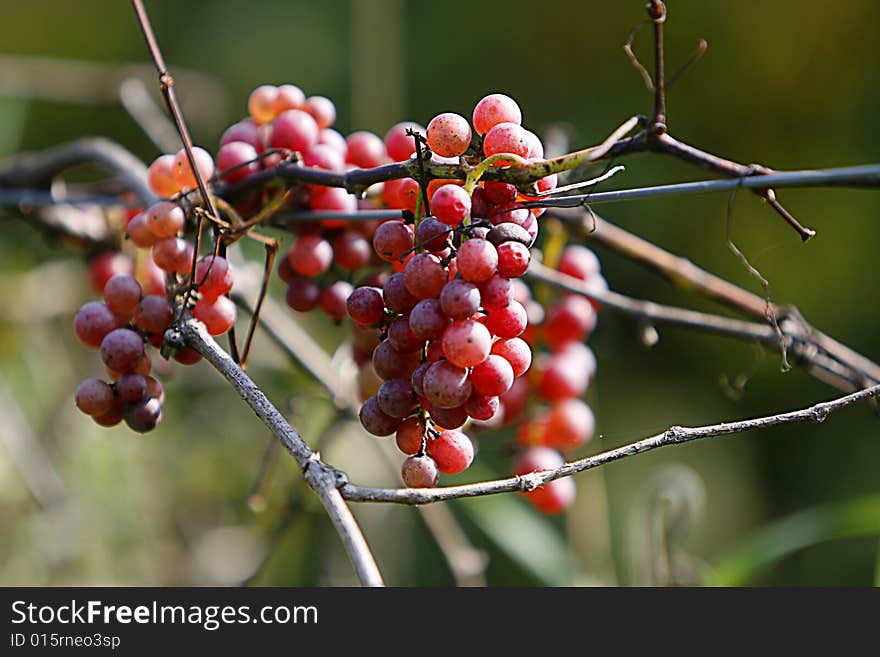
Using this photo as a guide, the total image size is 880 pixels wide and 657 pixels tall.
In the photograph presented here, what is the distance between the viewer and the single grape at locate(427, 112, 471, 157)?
36cm

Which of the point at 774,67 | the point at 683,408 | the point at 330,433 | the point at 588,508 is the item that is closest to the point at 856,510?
the point at 588,508

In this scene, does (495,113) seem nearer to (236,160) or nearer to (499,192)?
(499,192)

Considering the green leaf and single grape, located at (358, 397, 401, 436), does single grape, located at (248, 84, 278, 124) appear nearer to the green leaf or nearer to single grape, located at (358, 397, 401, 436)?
single grape, located at (358, 397, 401, 436)

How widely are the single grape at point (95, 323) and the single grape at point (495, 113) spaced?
0.66ft

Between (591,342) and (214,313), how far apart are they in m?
0.51

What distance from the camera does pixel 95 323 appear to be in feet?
1.39

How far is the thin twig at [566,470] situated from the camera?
1.03 feet

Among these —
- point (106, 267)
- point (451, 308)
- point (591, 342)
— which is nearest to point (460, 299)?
point (451, 308)

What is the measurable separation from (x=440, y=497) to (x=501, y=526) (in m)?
0.46

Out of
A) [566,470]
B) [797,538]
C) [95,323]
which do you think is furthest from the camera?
[797,538]

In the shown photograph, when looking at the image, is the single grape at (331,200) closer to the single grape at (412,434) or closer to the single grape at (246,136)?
the single grape at (246,136)

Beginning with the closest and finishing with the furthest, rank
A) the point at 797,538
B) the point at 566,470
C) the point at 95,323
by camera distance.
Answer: the point at 566,470 < the point at 95,323 < the point at 797,538

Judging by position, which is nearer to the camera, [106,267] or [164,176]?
[164,176]

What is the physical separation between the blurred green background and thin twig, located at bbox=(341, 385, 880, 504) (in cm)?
32
